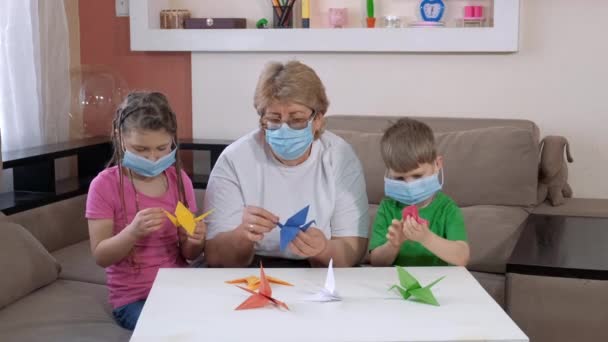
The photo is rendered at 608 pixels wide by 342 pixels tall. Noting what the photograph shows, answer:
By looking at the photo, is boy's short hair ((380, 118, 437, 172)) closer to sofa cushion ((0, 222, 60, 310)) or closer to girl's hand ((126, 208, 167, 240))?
girl's hand ((126, 208, 167, 240))

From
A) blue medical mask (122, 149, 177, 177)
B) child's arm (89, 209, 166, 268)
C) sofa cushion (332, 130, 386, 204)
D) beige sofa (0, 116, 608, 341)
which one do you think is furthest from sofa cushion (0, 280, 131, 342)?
sofa cushion (332, 130, 386, 204)

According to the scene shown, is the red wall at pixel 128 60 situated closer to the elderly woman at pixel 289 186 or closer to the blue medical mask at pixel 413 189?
the elderly woman at pixel 289 186

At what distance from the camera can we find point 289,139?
1.95 meters

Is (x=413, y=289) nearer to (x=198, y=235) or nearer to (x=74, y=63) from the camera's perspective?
(x=198, y=235)

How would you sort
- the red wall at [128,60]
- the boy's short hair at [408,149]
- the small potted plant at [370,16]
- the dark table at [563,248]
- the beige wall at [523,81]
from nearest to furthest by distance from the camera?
the boy's short hair at [408,149], the dark table at [563,248], the beige wall at [523,81], the small potted plant at [370,16], the red wall at [128,60]

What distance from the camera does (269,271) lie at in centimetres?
179

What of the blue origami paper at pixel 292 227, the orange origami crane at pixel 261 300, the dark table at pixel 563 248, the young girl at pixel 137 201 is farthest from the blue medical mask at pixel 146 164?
the dark table at pixel 563 248

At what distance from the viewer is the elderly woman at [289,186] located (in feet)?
6.52

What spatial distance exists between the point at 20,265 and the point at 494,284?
142 centimetres

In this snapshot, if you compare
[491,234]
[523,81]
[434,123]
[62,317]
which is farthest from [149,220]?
[523,81]

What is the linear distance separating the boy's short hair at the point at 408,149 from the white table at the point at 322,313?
0.27 m

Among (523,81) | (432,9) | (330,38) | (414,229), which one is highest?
(432,9)

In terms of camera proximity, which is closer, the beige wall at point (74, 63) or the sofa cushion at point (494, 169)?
the sofa cushion at point (494, 169)

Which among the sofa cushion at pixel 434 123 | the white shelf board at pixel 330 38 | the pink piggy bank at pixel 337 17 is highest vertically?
the pink piggy bank at pixel 337 17
